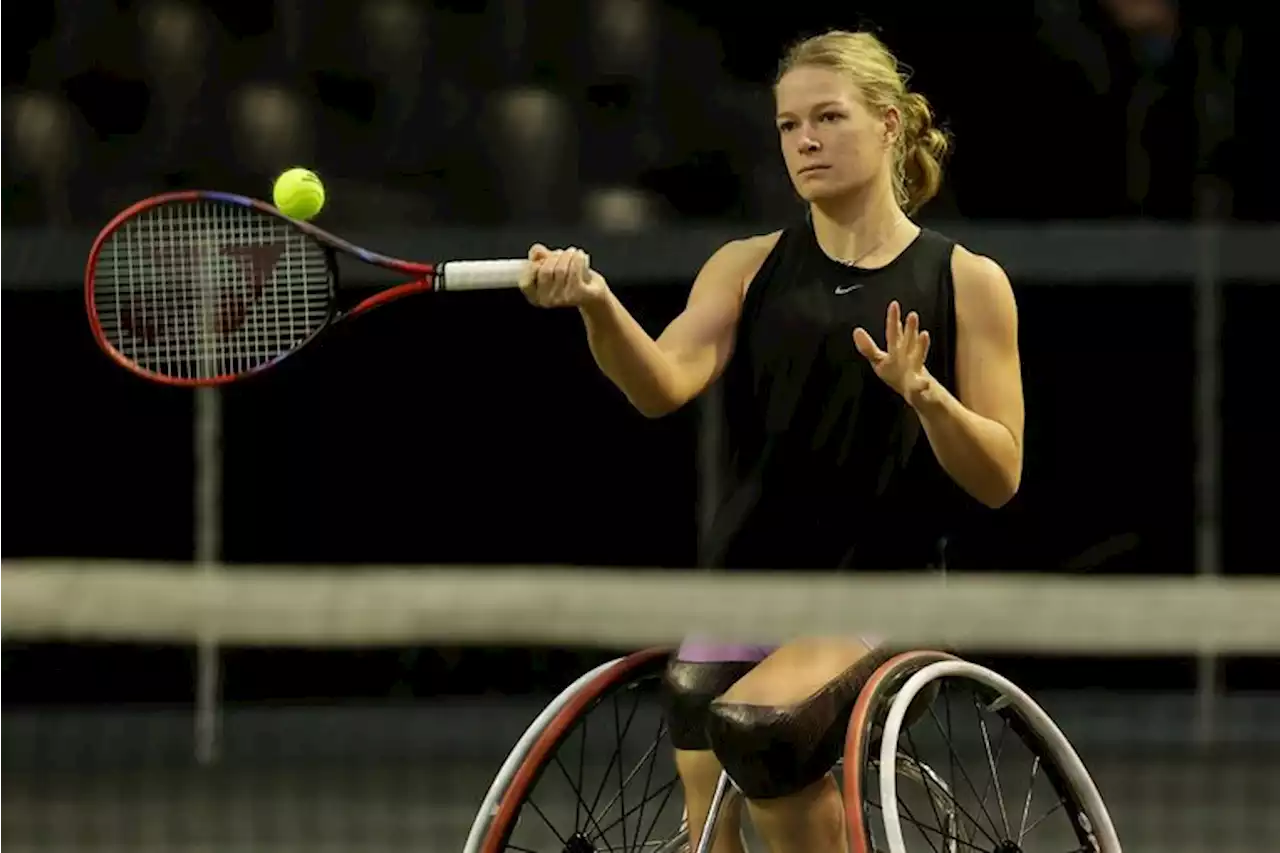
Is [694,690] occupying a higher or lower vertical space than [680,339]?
lower

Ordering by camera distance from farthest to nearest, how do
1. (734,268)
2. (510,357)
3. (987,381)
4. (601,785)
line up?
(510,357), (601,785), (734,268), (987,381)

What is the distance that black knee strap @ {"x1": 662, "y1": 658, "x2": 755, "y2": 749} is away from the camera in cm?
277

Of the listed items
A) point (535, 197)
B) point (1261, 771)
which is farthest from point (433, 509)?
point (1261, 771)

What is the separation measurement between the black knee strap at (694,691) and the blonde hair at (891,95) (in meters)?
0.59

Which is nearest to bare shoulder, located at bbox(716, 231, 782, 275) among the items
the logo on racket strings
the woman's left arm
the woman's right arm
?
the woman's right arm

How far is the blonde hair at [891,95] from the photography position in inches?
110

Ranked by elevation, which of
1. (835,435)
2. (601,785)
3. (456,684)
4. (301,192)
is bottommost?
(456,684)

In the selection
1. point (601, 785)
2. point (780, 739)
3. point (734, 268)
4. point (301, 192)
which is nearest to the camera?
point (780, 739)

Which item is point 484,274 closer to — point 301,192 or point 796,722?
point 796,722

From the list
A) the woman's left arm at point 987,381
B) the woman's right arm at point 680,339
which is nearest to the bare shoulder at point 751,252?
the woman's right arm at point 680,339

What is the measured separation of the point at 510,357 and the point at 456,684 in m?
1.06

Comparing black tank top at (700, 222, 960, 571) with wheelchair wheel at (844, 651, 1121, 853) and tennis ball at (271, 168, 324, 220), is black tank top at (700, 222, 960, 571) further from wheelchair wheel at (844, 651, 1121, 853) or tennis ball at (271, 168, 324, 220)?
tennis ball at (271, 168, 324, 220)

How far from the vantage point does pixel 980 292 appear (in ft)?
9.08

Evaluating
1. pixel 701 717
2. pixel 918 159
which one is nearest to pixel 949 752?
pixel 701 717
